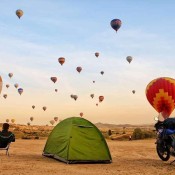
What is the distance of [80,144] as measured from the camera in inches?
589

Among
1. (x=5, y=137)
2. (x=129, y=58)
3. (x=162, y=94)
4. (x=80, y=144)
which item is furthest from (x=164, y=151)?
(x=129, y=58)

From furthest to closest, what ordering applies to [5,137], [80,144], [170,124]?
[5,137] < [80,144] < [170,124]

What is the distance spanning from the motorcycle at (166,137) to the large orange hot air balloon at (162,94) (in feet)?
53.9

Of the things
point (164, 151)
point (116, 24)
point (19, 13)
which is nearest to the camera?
point (164, 151)

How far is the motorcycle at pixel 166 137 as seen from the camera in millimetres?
14453

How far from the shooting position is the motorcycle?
14.5 metres

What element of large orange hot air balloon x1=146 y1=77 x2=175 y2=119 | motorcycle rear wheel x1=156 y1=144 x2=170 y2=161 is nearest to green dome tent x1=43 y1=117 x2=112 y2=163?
motorcycle rear wheel x1=156 y1=144 x2=170 y2=161

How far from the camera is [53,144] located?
16594 millimetres

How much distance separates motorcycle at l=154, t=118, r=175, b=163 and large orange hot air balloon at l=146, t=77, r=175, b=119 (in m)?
16.4

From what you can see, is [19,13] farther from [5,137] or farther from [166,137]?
[166,137]

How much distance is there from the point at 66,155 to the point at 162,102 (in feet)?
65.4

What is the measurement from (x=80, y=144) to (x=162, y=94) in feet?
59.9

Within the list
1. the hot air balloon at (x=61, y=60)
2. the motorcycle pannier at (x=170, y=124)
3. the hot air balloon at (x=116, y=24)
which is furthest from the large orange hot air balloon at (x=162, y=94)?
the hot air balloon at (x=61, y=60)

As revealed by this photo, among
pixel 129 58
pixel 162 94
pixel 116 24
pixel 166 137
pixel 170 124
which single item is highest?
pixel 116 24
